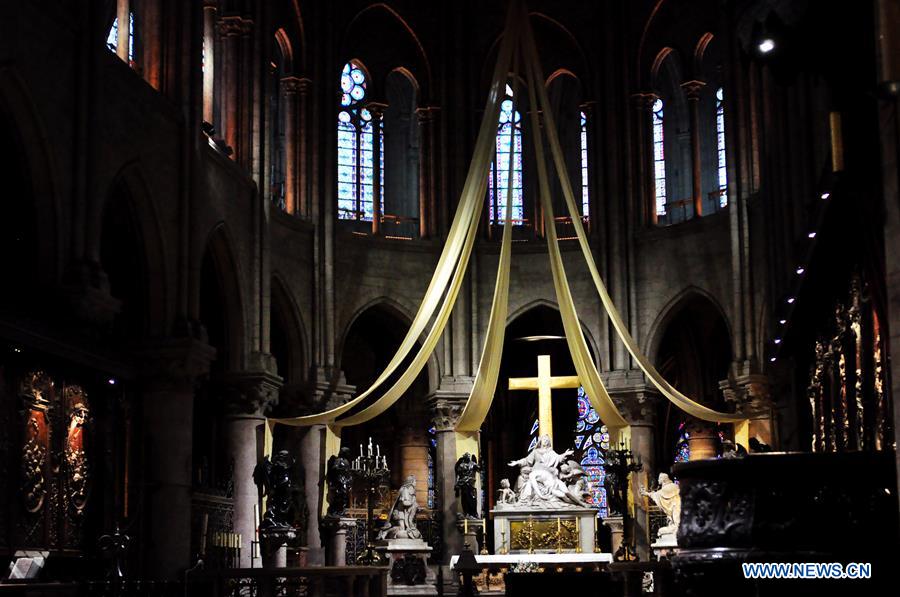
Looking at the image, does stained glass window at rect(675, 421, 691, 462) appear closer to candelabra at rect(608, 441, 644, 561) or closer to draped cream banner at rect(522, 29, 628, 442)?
candelabra at rect(608, 441, 644, 561)

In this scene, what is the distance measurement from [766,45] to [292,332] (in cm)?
2072

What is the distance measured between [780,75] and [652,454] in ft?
66.8

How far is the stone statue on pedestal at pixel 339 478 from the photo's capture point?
2753 cm


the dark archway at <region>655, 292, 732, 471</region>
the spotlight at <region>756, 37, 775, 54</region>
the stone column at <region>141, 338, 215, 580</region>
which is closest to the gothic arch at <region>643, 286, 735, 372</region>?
the dark archway at <region>655, 292, 732, 471</region>

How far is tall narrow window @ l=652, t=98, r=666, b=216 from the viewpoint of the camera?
3438 centimetres

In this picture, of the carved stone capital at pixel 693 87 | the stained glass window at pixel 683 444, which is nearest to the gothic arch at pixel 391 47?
the carved stone capital at pixel 693 87

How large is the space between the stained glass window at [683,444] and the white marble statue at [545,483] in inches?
364

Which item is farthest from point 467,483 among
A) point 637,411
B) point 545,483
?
point 637,411

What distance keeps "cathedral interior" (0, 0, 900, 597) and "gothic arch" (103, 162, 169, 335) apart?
52mm

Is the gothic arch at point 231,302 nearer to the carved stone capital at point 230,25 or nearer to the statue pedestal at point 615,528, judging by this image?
the carved stone capital at point 230,25

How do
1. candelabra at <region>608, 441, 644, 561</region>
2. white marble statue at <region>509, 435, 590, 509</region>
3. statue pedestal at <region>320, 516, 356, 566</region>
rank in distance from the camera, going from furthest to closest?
statue pedestal at <region>320, 516, 356, 566</region> < candelabra at <region>608, 441, 644, 561</region> < white marble statue at <region>509, 435, 590, 509</region>

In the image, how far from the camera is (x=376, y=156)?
1336 inches

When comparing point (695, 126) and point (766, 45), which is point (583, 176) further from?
point (766, 45)

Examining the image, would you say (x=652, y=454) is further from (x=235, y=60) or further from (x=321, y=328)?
(x=235, y=60)
